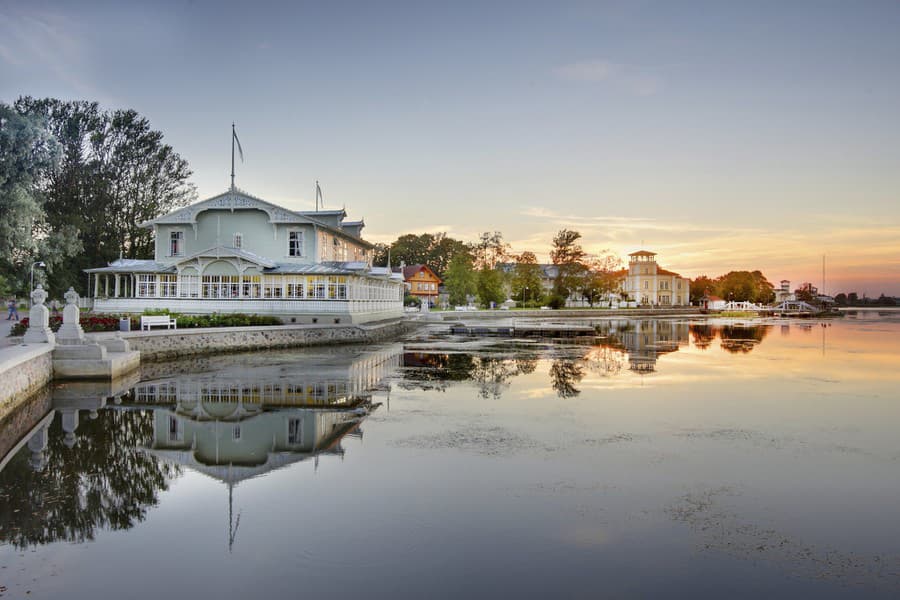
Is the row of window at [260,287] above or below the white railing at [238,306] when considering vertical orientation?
above

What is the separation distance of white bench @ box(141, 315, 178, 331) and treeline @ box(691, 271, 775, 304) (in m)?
119

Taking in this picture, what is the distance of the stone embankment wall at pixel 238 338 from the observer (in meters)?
22.2

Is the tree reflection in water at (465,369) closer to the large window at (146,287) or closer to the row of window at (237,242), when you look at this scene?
the row of window at (237,242)

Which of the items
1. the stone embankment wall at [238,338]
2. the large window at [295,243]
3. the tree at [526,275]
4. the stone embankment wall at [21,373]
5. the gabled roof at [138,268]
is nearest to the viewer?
the stone embankment wall at [21,373]

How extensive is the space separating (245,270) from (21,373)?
71.7 ft

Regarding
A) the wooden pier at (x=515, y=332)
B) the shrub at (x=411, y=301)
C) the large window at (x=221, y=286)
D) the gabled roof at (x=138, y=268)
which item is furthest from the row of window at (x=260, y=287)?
the shrub at (x=411, y=301)

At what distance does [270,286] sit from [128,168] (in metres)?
24.1

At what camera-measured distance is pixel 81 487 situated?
8.16 meters

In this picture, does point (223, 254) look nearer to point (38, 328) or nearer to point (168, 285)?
point (168, 285)

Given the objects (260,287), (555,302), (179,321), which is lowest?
(179,321)

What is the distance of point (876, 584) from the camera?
5.42 metres

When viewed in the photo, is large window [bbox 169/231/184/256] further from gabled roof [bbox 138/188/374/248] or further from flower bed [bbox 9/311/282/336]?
flower bed [bbox 9/311/282/336]

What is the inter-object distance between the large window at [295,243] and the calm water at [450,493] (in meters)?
21.7

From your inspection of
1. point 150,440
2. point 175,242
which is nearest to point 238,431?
point 150,440
